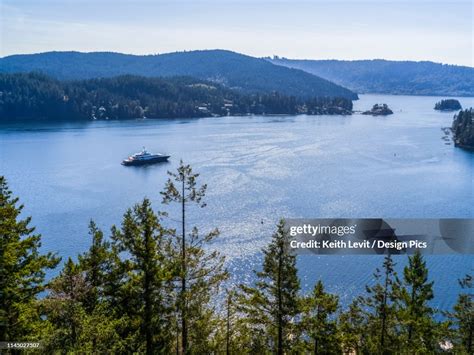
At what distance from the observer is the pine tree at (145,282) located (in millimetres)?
18969

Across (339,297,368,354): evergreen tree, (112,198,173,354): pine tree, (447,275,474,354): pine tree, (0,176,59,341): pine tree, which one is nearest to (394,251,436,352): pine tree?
(447,275,474,354): pine tree

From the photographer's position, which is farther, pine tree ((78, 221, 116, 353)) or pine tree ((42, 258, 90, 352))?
pine tree ((78, 221, 116, 353))

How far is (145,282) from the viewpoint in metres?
19.1

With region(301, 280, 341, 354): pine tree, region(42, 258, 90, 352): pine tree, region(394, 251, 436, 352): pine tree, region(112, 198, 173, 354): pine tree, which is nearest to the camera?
region(42, 258, 90, 352): pine tree

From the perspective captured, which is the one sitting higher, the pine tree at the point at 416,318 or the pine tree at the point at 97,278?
the pine tree at the point at 97,278

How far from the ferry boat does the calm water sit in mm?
2623

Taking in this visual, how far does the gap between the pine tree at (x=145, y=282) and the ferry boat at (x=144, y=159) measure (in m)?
85.7

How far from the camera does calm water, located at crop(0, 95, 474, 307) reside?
5294cm

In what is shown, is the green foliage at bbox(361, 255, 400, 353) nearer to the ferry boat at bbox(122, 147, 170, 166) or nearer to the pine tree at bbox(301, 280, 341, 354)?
the pine tree at bbox(301, 280, 341, 354)

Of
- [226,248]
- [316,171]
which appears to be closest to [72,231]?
[226,248]

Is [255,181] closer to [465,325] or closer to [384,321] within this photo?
[384,321]

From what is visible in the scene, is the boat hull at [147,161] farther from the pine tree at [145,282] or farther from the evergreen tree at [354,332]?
the pine tree at [145,282]

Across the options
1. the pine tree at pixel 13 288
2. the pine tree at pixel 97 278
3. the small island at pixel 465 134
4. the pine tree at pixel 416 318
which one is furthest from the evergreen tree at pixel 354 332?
the small island at pixel 465 134

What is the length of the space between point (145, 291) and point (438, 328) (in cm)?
1674
